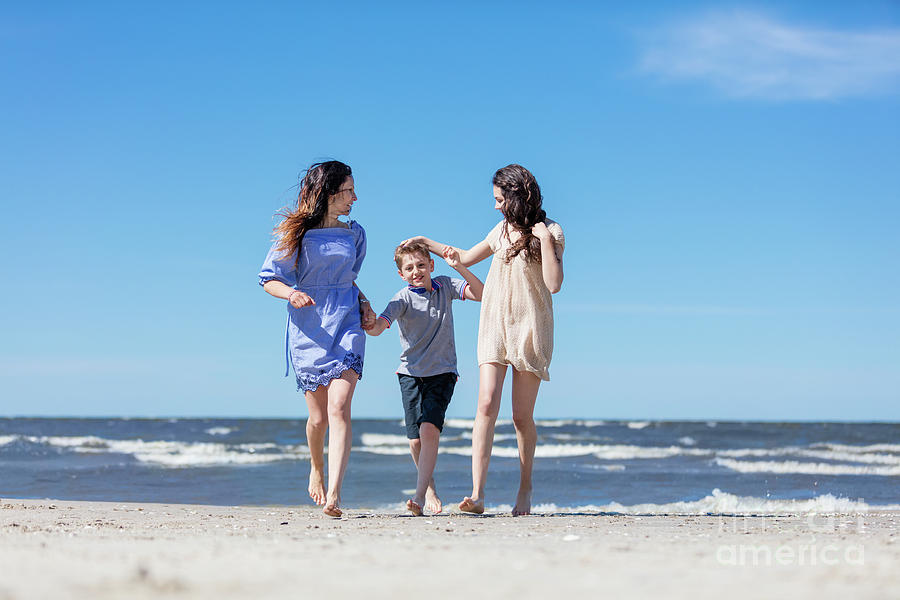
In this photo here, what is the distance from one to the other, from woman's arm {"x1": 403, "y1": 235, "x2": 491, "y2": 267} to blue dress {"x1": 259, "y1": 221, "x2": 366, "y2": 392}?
521 mm

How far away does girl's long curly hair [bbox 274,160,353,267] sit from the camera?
5.31m

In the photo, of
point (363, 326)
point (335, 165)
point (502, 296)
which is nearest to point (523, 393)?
point (502, 296)

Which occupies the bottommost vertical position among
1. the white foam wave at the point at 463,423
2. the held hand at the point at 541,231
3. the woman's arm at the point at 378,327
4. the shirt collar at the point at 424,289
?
the white foam wave at the point at 463,423

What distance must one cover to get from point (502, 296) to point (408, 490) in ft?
18.4

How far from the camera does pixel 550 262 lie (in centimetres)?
525

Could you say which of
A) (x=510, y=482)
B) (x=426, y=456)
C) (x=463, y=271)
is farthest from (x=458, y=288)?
(x=510, y=482)

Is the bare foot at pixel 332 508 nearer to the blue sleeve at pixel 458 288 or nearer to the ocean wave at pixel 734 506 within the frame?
the blue sleeve at pixel 458 288

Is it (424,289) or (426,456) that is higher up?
(424,289)

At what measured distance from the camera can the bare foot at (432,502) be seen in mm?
5613

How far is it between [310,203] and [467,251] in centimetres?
108

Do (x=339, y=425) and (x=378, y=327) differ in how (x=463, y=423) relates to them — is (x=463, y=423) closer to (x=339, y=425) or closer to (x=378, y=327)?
(x=378, y=327)

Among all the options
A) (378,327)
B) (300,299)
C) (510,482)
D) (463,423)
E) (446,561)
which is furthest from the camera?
(463,423)

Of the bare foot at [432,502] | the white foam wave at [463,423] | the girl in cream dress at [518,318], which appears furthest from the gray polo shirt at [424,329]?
the white foam wave at [463,423]

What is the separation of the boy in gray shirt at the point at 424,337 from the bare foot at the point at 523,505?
543mm
